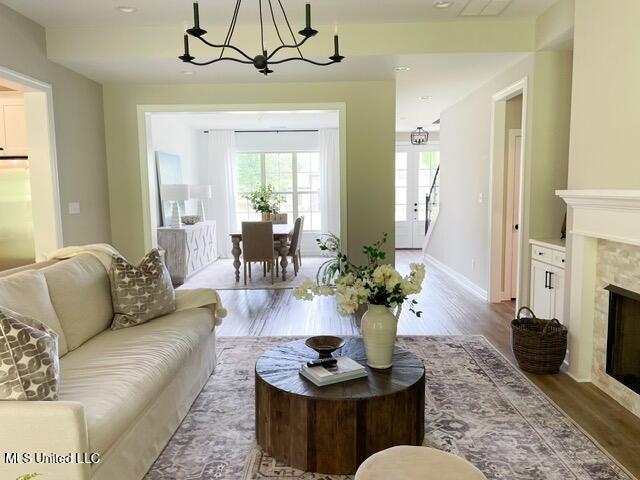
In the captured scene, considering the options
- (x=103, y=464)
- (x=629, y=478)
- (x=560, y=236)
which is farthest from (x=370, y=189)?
(x=103, y=464)

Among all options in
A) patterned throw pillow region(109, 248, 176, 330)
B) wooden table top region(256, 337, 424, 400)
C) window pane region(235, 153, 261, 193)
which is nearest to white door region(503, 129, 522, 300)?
wooden table top region(256, 337, 424, 400)

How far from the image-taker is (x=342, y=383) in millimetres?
2150

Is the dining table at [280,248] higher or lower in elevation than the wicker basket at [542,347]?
higher

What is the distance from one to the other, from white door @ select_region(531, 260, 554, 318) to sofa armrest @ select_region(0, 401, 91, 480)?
11.6ft

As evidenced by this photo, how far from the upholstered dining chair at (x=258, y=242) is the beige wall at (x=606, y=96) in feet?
13.3

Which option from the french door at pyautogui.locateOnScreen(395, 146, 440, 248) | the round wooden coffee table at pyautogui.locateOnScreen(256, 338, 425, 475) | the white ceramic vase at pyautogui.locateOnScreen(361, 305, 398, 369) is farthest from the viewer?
the french door at pyautogui.locateOnScreen(395, 146, 440, 248)

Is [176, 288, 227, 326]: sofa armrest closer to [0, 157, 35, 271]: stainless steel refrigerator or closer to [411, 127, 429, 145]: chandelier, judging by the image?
[0, 157, 35, 271]: stainless steel refrigerator

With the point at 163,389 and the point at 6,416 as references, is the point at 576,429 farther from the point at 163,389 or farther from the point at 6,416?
the point at 6,416

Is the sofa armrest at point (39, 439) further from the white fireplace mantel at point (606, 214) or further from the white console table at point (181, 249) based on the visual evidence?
the white console table at point (181, 249)

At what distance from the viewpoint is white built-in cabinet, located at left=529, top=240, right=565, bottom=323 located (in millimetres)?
3580

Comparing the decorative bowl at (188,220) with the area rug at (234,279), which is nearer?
the area rug at (234,279)

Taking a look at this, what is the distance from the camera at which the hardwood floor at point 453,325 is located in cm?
248

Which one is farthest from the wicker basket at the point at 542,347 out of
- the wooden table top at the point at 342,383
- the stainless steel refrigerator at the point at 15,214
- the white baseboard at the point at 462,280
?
the stainless steel refrigerator at the point at 15,214

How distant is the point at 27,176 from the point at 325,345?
365 cm
